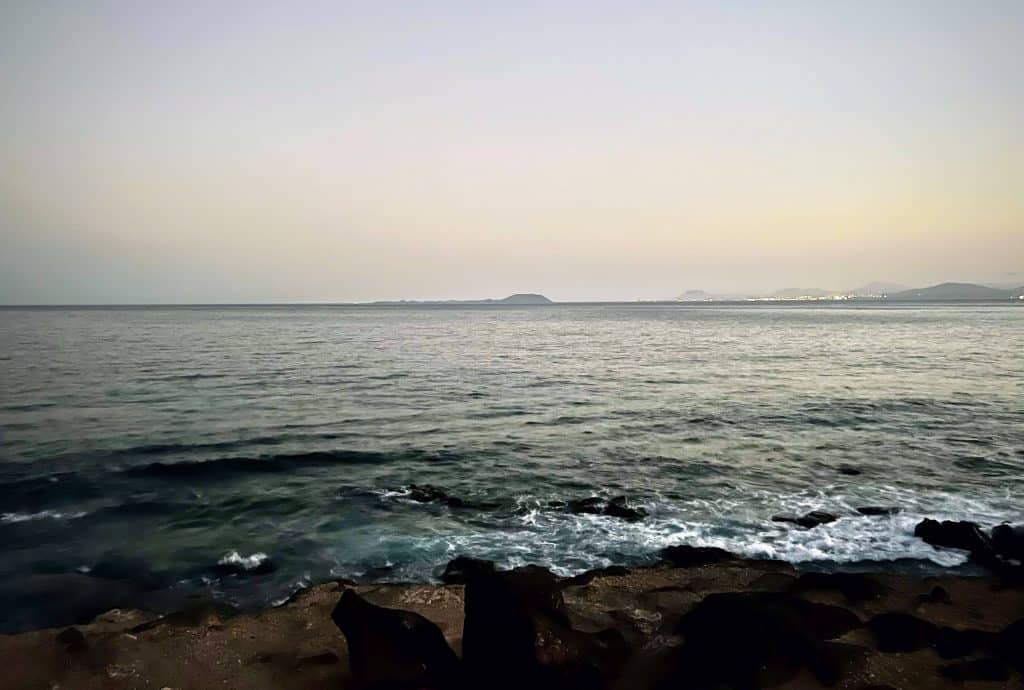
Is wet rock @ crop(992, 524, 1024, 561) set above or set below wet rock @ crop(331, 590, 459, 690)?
below

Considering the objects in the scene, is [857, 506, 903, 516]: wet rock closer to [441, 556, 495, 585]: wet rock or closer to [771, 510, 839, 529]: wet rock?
[771, 510, 839, 529]: wet rock

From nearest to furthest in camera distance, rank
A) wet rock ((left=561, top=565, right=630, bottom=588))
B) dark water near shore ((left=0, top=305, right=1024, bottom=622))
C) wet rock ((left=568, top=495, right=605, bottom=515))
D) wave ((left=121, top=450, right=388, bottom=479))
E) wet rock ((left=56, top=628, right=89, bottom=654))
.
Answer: wet rock ((left=56, top=628, right=89, bottom=654)), wet rock ((left=561, top=565, right=630, bottom=588)), dark water near shore ((left=0, top=305, right=1024, bottom=622)), wet rock ((left=568, top=495, right=605, bottom=515)), wave ((left=121, top=450, right=388, bottom=479))

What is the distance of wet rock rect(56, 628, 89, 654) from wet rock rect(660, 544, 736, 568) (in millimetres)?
11355

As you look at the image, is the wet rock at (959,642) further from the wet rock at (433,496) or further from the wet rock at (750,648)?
the wet rock at (433,496)

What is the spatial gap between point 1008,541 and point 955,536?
1.13m

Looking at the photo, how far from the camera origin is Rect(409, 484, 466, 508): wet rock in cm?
Answer: 1691

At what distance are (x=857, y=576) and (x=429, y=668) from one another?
29.4 ft

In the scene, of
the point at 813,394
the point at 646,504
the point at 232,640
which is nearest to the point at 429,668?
the point at 232,640

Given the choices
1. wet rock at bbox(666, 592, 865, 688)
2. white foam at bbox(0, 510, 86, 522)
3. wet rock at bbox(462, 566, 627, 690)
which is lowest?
white foam at bbox(0, 510, 86, 522)

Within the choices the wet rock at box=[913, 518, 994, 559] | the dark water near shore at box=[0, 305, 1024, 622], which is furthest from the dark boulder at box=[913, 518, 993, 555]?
the dark water near shore at box=[0, 305, 1024, 622]

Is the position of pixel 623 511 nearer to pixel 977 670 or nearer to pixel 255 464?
pixel 977 670

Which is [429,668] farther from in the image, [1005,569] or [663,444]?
[663,444]

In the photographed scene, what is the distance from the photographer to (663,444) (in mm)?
23344

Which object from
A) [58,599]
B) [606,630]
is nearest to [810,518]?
[606,630]
